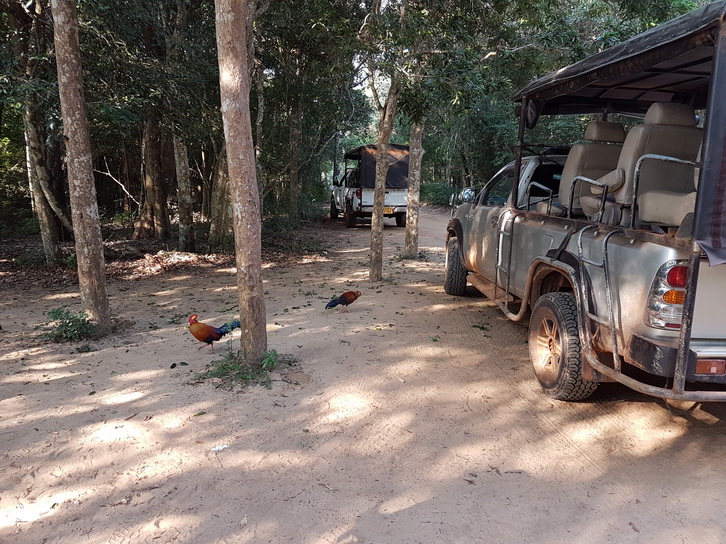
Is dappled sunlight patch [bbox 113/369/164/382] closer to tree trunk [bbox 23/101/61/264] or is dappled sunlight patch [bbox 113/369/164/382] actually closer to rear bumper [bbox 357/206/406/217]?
tree trunk [bbox 23/101/61/264]

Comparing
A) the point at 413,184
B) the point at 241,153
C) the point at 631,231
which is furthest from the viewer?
the point at 413,184

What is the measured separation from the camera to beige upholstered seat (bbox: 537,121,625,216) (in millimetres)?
4754

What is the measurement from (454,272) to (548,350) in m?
3.44

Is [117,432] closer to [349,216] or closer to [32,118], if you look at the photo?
[32,118]

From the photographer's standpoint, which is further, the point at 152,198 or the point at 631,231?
the point at 152,198

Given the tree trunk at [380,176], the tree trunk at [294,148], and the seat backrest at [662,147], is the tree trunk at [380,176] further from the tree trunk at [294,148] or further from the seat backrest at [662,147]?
the tree trunk at [294,148]

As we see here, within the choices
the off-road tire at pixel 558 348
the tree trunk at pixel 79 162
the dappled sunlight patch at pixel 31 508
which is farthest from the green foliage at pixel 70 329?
the off-road tire at pixel 558 348

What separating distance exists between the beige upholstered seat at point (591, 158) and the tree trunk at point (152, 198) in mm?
10828

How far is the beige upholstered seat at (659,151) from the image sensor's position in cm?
374

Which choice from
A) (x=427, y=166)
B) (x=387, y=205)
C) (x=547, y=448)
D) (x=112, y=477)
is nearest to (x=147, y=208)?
(x=387, y=205)

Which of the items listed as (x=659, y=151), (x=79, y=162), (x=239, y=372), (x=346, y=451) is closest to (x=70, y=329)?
(x=79, y=162)

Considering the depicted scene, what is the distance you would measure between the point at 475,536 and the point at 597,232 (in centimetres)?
217

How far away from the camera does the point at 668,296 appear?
2.86m

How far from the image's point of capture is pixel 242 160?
4.17 m
